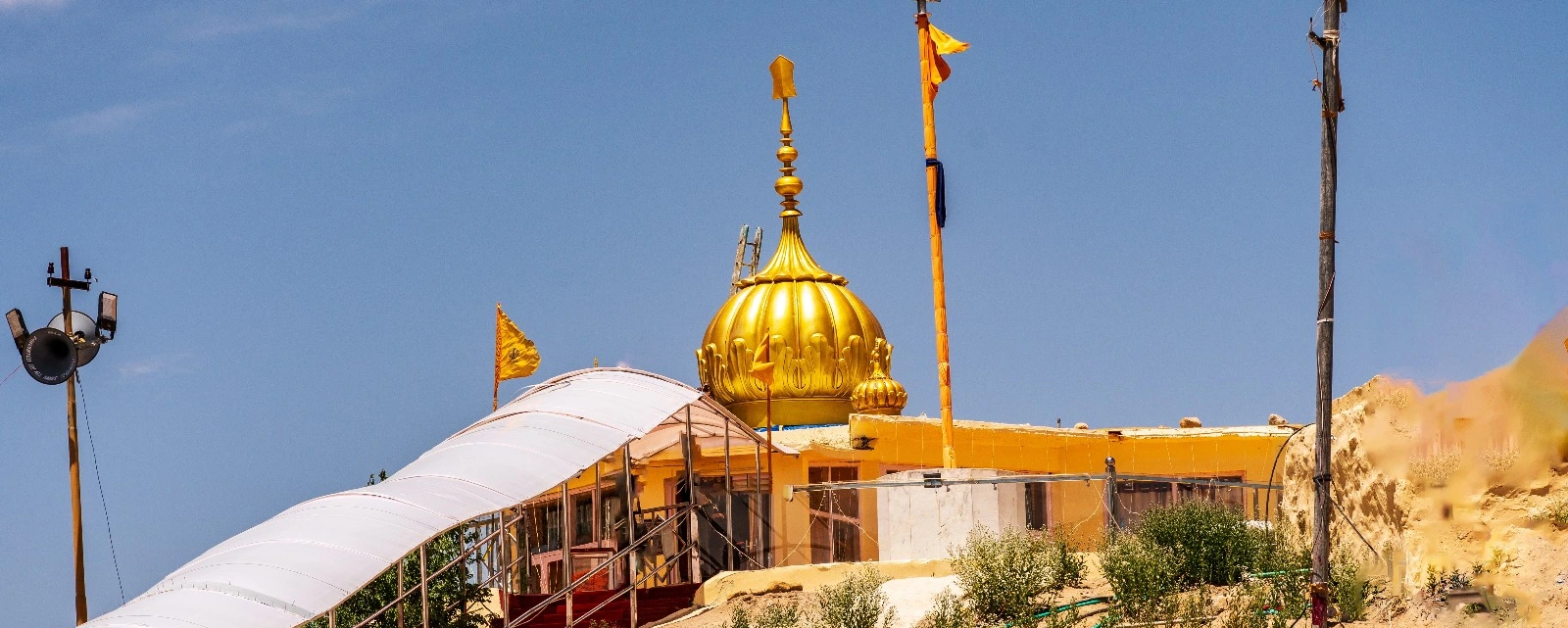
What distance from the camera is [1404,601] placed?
20.6 m

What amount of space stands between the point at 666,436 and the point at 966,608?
26.2ft

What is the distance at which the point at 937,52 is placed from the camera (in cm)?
3111

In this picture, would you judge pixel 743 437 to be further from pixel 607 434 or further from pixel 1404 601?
pixel 1404 601

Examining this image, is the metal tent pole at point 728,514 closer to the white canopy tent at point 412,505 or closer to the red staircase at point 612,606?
the white canopy tent at point 412,505

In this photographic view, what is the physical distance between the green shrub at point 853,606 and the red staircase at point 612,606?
2.33 m

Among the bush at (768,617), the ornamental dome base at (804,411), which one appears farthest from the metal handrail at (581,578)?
the ornamental dome base at (804,411)

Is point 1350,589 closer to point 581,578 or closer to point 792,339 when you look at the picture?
point 581,578

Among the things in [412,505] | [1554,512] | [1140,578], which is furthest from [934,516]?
[1554,512]

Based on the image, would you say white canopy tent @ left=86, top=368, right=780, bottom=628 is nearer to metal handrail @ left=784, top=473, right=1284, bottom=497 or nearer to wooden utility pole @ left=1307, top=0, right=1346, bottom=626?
metal handrail @ left=784, top=473, right=1284, bottom=497

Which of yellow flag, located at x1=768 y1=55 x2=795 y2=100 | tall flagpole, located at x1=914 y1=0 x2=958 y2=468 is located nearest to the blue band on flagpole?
tall flagpole, located at x1=914 y1=0 x2=958 y2=468

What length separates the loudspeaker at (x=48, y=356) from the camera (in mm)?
28094

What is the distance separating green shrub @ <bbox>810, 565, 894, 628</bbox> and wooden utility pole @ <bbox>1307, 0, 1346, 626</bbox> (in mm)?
5165

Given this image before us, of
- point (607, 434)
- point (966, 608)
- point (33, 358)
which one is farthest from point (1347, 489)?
point (33, 358)

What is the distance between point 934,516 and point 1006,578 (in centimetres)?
441
